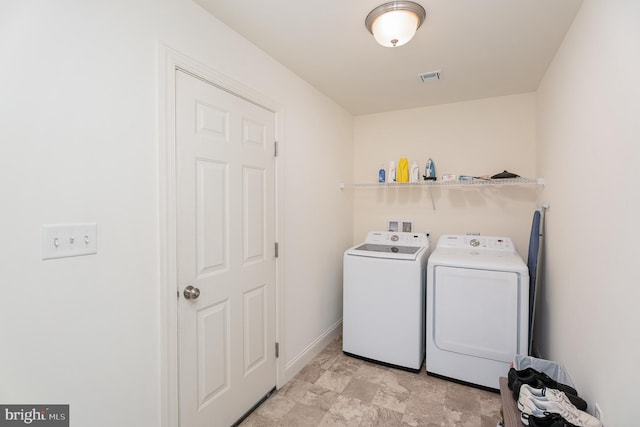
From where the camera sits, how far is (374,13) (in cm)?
160

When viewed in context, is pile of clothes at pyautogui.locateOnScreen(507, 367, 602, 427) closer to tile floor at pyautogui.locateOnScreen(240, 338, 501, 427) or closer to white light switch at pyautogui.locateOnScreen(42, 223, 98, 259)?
tile floor at pyautogui.locateOnScreen(240, 338, 501, 427)

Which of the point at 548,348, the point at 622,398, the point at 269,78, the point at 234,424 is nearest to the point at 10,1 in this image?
the point at 269,78

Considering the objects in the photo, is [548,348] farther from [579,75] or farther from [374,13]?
[374,13]

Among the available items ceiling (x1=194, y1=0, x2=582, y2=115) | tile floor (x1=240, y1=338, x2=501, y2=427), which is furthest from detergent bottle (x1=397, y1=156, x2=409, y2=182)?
tile floor (x1=240, y1=338, x2=501, y2=427)

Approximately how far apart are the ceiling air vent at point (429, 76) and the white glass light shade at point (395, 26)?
81 centimetres

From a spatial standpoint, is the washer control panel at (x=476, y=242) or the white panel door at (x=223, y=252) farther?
the washer control panel at (x=476, y=242)

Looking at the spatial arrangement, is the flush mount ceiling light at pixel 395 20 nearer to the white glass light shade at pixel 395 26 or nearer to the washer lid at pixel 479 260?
the white glass light shade at pixel 395 26

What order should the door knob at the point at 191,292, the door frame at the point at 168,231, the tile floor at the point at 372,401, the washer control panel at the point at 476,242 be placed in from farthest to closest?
the washer control panel at the point at 476,242
the tile floor at the point at 372,401
the door knob at the point at 191,292
the door frame at the point at 168,231

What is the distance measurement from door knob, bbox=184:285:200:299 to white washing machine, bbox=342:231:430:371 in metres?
1.43

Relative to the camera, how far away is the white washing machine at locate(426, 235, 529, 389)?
2131 mm

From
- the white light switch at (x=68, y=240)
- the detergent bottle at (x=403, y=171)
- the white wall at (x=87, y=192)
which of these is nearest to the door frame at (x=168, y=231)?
the white wall at (x=87, y=192)

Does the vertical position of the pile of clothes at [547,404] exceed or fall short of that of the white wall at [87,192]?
it falls short

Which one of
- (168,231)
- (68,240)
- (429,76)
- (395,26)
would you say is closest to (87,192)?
(68,240)

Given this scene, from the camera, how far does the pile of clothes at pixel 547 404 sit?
1.21 meters
